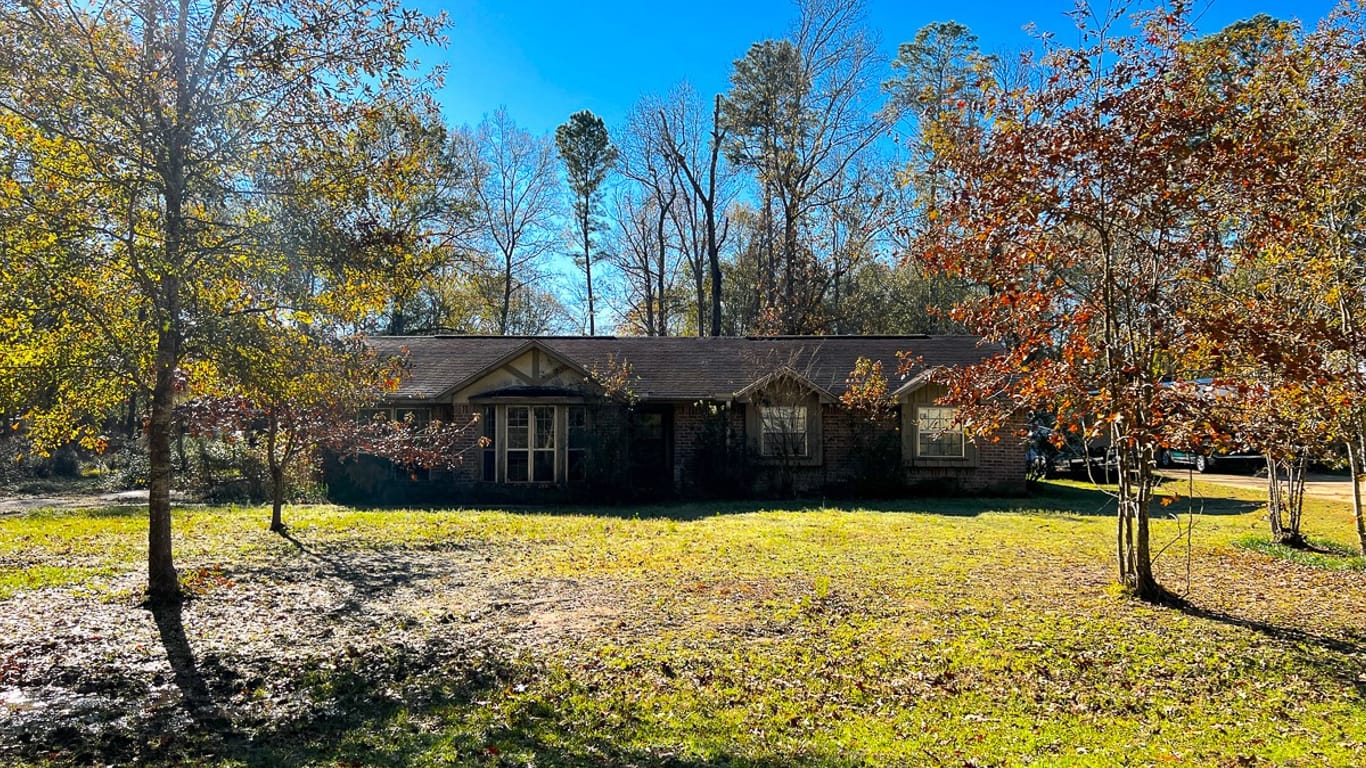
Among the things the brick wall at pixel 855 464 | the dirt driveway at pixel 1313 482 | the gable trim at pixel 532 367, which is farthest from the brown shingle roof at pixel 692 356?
the dirt driveway at pixel 1313 482

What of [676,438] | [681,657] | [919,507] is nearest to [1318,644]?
[681,657]

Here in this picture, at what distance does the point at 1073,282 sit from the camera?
8797mm

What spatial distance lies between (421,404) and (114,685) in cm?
1355

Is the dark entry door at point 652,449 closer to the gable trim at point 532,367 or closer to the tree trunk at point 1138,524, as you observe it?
the gable trim at point 532,367

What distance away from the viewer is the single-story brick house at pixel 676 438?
18.2 metres

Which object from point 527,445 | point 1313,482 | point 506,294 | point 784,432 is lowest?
point 1313,482

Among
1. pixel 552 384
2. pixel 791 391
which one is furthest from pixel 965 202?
pixel 552 384

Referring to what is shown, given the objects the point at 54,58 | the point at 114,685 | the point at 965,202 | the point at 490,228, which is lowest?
the point at 114,685

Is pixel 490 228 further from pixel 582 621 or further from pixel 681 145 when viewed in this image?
pixel 582 621

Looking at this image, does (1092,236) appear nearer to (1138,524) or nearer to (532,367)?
(1138,524)

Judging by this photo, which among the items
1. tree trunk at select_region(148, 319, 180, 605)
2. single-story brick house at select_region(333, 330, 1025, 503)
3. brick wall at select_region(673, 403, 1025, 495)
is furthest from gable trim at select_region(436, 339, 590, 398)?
tree trunk at select_region(148, 319, 180, 605)

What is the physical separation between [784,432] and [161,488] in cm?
1328

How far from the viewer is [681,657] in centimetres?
646

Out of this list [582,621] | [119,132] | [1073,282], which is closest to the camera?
[119,132]
